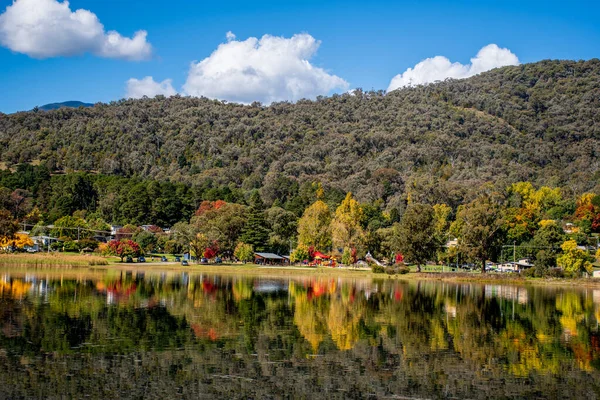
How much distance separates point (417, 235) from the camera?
81.8m

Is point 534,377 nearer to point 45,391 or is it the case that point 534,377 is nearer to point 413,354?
point 413,354

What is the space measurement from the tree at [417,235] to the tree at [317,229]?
611 inches

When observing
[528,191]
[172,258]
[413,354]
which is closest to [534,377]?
[413,354]

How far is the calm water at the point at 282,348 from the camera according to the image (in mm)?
17781

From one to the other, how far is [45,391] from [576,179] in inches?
6487

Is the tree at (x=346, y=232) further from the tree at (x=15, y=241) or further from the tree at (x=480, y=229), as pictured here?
the tree at (x=15, y=241)

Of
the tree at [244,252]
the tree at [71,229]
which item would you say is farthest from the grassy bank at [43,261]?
the tree at [71,229]

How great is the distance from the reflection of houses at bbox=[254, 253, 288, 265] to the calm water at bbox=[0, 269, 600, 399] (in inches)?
2156

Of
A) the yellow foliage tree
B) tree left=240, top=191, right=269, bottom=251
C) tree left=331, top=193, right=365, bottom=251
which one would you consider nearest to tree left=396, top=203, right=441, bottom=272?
tree left=331, top=193, right=365, bottom=251

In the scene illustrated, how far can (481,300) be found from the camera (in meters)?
48.9

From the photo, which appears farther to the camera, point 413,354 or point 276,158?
point 276,158

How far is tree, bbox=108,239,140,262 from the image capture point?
8956 cm

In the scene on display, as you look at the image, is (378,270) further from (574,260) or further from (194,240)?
(194,240)

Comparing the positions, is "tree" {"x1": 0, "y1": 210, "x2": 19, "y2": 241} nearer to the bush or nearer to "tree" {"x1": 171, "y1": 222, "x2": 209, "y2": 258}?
"tree" {"x1": 171, "y1": 222, "x2": 209, "y2": 258}
